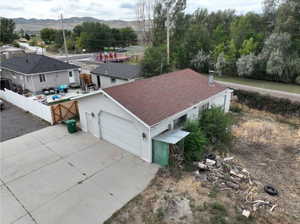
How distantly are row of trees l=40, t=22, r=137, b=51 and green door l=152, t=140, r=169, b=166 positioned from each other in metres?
60.0

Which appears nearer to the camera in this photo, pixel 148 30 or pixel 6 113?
pixel 6 113

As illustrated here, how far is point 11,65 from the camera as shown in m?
23.6

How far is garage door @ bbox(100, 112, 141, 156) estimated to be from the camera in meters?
9.95

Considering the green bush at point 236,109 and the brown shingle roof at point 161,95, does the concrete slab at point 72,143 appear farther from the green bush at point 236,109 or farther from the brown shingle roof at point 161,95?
the green bush at point 236,109

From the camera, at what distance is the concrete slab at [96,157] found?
30.5ft

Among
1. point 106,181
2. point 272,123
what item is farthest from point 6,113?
point 272,123

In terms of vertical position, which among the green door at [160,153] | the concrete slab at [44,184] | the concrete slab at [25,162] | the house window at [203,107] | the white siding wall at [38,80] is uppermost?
the white siding wall at [38,80]

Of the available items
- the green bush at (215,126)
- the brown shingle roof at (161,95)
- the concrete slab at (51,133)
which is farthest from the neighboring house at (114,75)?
the green bush at (215,126)

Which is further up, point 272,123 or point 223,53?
point 223,53

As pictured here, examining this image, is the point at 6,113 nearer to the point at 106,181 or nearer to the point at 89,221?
the point at 106,181

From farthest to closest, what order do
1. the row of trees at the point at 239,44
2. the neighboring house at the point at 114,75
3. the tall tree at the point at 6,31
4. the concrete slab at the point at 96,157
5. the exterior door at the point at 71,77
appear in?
the tall tree at the point at 6,31
the exterior door at the point at 71,77
the row of trees at the point at 239,44
the neighboring house at the point at 114,75
the concrete slab at the point at 96,157

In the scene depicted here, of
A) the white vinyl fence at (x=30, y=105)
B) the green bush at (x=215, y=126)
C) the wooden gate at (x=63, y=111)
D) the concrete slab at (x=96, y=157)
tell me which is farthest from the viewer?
the white vinyl fence at (x=30, y=105)

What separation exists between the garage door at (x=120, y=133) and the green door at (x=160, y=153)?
91 cm

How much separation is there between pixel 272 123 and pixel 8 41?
75.8 metres
